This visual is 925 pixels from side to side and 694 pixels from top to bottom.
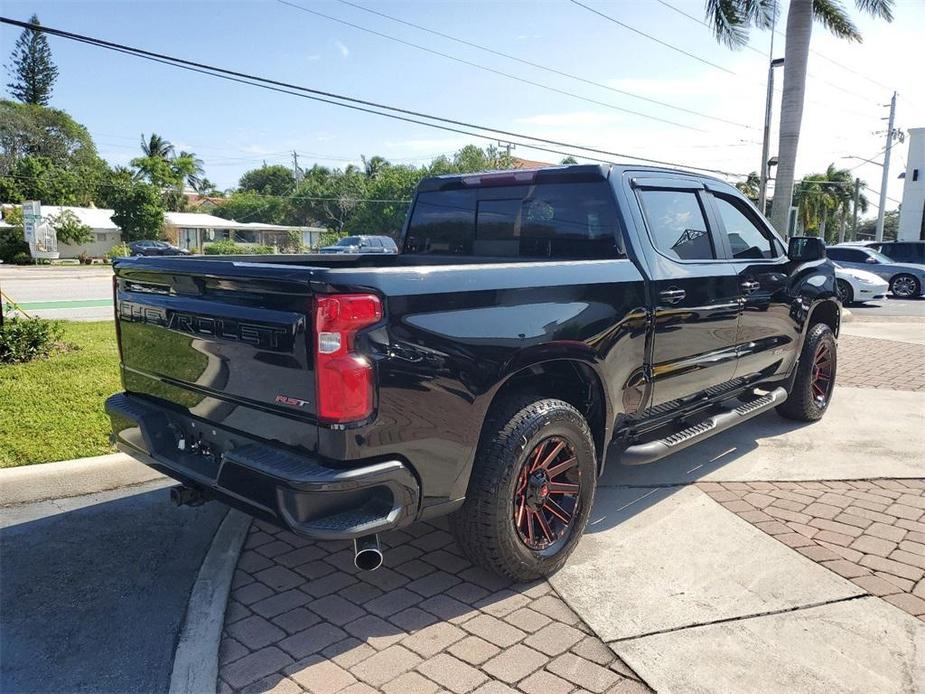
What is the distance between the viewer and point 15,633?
9.70ft

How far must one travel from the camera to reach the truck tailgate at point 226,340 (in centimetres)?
263

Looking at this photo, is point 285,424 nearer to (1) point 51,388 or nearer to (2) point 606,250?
(2) point 606,250

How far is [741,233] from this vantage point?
4965 millimetres

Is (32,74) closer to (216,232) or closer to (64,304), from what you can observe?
(216,232)

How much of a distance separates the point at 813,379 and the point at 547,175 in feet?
11.7

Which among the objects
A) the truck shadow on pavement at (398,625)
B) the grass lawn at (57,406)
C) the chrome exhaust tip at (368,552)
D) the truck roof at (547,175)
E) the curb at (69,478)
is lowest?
the truck shadow on pavement at (398,625)

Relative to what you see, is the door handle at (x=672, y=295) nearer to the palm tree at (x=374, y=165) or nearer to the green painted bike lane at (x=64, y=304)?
the green painted bike lane at (x=64, y=304)

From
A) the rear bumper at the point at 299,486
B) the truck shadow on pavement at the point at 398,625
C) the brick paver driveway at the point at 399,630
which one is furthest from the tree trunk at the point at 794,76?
the rear bumper at the point at 299,486

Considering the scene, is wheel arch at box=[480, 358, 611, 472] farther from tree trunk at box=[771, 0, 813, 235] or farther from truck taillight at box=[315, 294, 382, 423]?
tree trunk at box=[771, 0, 813, 235]

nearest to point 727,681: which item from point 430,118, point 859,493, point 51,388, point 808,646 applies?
point 808,646

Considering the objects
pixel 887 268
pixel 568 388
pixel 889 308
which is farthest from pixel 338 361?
pixel 887 268

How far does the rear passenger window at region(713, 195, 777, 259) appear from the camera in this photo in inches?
189

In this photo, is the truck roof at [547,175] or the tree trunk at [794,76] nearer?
the truck roof at [547,175]

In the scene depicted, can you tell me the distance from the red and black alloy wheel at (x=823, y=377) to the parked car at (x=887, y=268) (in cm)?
1538
